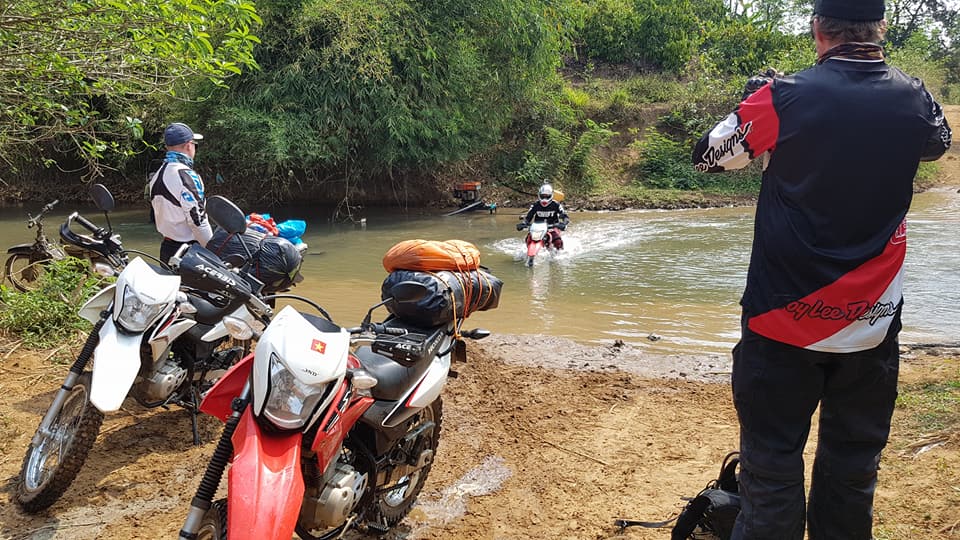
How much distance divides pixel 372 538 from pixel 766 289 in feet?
6.98

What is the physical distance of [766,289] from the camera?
2.39 metres

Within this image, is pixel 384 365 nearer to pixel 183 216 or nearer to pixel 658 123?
pixel 183 216

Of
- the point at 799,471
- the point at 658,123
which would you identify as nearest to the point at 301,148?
the point at 658,123

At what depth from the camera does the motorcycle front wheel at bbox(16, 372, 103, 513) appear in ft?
11.3

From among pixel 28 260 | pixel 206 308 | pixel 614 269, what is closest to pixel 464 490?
pixel 206 308

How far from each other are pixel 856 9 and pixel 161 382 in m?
3.60

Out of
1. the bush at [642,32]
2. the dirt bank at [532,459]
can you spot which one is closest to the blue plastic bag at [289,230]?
the dirt bank at [532,459]

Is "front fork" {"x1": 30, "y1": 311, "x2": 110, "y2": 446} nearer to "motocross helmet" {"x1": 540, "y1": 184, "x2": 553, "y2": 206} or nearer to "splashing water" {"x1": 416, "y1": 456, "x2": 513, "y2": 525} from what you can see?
"splashing water" {"x1": 416, "y1": 456, "x2": 513, "y2": 525}

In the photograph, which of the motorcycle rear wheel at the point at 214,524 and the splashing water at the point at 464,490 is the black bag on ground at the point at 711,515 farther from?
the motorcycle rear wheel at the point at 214,524

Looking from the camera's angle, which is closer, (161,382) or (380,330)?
(380,330)

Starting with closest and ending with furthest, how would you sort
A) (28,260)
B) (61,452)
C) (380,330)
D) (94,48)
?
(380,330)
(61,452)
(94,48)
(28,260)

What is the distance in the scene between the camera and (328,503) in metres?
2.75

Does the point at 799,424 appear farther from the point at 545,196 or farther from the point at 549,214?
the point at 545,196

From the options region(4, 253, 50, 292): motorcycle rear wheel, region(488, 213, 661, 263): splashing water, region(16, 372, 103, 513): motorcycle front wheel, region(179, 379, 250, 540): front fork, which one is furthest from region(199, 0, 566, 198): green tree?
region(179, 379, 250, 540): front fork
